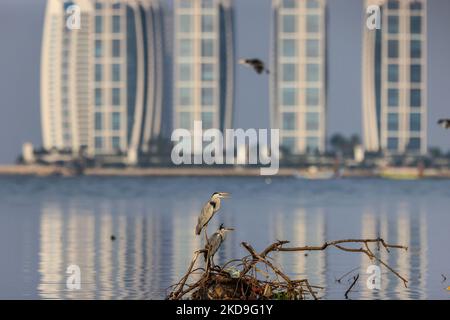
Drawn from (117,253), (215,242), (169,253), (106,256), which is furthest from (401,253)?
(215,242)

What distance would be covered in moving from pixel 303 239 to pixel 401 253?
7.75 m

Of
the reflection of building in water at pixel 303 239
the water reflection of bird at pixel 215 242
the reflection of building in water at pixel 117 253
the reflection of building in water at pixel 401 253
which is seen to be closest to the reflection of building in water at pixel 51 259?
the reflection of building in water at pixel 117 253

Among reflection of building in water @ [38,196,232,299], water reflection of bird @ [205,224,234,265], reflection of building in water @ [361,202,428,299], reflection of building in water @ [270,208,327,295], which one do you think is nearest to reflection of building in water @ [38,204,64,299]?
reflection of building in water @ [38,196,232,299]

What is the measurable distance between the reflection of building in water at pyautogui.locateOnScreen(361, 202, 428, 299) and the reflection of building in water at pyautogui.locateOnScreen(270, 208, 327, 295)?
1179 millimetres

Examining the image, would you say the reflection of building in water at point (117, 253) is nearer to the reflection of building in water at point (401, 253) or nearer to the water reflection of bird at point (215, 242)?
the reflection of building in water at point (401, 253)

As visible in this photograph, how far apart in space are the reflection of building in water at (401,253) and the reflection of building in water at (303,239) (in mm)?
1179

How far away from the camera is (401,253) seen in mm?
32562

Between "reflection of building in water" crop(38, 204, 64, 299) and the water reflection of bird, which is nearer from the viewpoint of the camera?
the water reflection of bird

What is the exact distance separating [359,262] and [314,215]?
103 ft

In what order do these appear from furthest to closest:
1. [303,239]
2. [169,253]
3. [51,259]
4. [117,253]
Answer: [303,239], [169,253], [117,253], [51,259]

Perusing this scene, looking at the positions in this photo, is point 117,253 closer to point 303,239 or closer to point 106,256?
point 106,256

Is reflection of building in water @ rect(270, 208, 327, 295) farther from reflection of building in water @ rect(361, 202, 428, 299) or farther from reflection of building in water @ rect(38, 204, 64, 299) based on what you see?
reflection of building in water @ rect(38, 204, 64, 299)

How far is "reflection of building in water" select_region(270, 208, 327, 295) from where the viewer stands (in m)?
26.6
